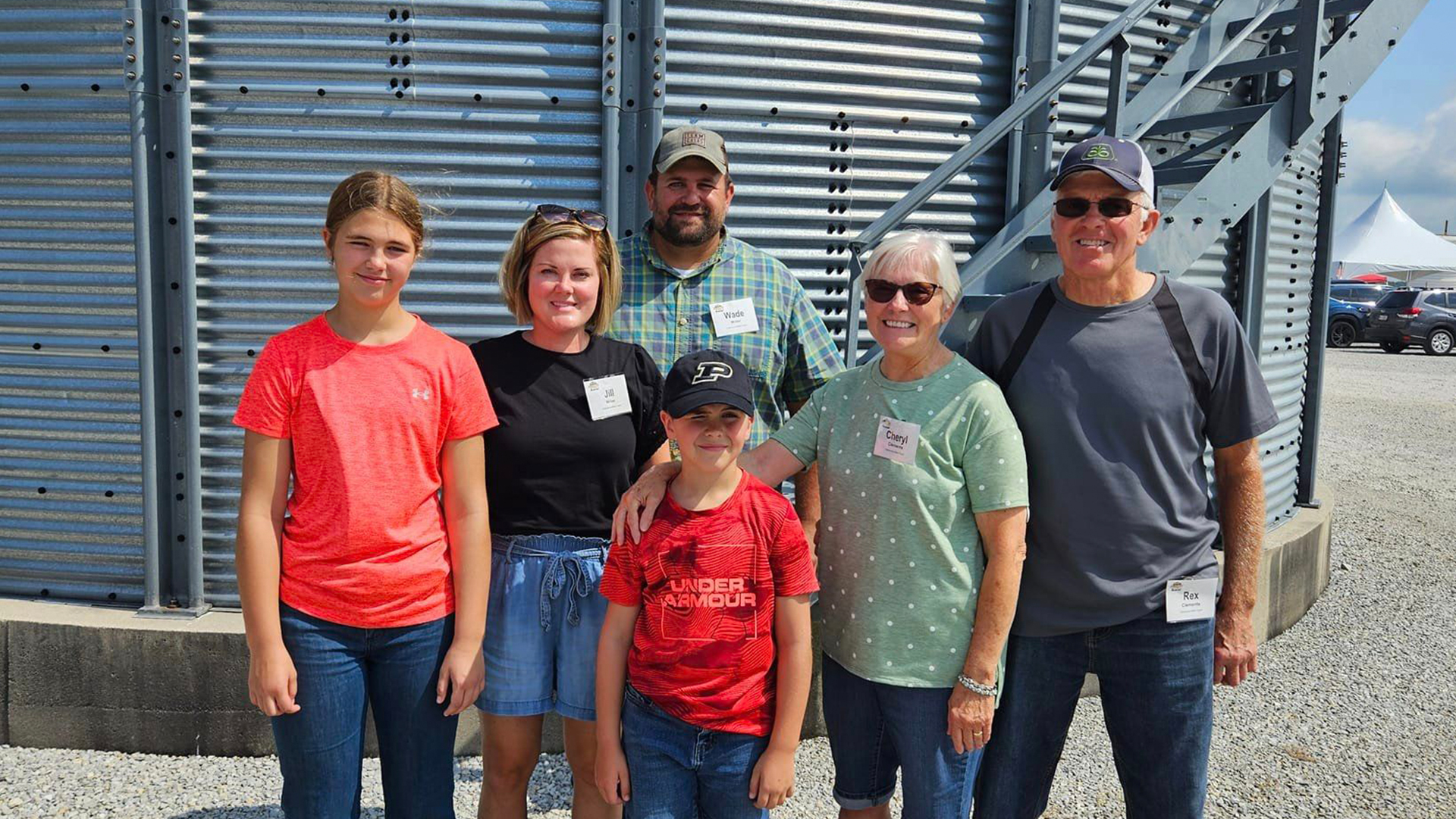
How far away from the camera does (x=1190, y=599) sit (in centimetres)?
263

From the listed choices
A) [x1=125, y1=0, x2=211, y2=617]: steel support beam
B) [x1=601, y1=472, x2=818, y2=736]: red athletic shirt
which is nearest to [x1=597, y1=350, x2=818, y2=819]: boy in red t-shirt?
[x1=601, y1=472, x2=818, y2=736]: red athletic shirt

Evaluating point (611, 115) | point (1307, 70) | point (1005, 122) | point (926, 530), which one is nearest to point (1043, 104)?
point (1005, 122)

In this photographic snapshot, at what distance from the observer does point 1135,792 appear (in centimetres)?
277

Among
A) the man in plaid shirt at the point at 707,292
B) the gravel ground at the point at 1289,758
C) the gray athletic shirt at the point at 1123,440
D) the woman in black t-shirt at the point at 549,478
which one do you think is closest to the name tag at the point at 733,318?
the man in plaid shirt at the point at 707,292

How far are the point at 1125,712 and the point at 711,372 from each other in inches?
58.0

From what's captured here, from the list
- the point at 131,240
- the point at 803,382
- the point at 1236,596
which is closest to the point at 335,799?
the point at 803,382

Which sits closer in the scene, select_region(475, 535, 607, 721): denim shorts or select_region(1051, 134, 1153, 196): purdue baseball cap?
select_region(1051, 134, 1153, 196): purdue baseball cap

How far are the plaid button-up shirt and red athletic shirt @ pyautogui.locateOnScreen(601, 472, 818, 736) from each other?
3.11 ft

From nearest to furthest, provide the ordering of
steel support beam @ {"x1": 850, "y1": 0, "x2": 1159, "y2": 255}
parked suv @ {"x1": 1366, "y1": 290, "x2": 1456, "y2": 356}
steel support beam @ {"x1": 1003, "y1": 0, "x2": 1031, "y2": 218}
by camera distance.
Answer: steel support beam @ {"x1": 850, "y1": 0, "x2": 1159, "y2": 255} < steel support beam @ {"x1": 1003, "y1": 0, "x2": 1031, "y2": 218} < parked suv @ {"x1": 1366, "y1": 290, "x2": 1456, "y2": 356}

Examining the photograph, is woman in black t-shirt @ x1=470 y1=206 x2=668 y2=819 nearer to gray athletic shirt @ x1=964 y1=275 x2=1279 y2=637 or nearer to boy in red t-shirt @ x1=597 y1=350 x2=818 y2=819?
boy in red t-shirt @ x1=597 y1=350 x2=818 y2=819

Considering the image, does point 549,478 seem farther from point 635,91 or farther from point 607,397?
point 635,91

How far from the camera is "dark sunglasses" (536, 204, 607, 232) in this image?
2814mm

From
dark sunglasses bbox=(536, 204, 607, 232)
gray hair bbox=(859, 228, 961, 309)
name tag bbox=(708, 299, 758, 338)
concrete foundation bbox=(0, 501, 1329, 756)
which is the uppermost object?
dark sunglasses bbox=(536, 204, 607, 232)

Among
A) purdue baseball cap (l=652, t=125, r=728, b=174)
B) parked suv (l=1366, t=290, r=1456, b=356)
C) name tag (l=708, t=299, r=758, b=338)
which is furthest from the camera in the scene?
parked suv (l=1366, t=290, r=1456, b=356)
